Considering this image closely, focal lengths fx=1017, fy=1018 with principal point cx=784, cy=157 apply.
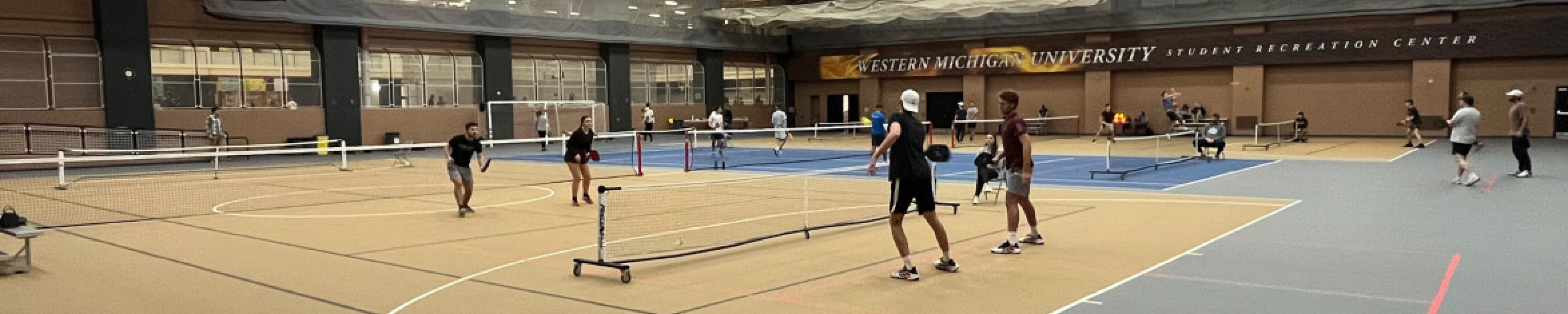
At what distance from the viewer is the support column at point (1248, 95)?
40.8m

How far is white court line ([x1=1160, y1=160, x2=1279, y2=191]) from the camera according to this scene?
18.5 m

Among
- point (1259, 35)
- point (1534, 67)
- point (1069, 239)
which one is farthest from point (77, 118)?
point (1534, 67)

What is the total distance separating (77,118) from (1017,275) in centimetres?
3082

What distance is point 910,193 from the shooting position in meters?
9.23

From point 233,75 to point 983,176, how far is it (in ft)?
91.7

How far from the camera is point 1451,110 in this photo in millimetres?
37250

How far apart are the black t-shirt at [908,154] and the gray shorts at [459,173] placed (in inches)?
331

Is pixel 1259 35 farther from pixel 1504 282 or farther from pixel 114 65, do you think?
pixel 114 65

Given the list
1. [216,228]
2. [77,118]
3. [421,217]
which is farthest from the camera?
[77,118]

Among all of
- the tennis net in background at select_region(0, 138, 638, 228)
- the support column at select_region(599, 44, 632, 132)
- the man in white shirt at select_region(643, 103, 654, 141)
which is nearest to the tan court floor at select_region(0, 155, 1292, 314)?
the tennis net in background at select_region(0, 138, 638, 228)

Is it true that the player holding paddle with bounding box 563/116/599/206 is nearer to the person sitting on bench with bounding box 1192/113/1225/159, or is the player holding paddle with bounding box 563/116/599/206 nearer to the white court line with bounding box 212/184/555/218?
the white court line with bounding box 212/184/555/218

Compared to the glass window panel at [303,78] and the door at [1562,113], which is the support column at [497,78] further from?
the door at [1562,113]

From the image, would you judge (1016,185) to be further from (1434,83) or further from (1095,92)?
(1095,92)

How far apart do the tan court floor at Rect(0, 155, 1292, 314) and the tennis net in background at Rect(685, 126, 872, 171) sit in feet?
32.7
